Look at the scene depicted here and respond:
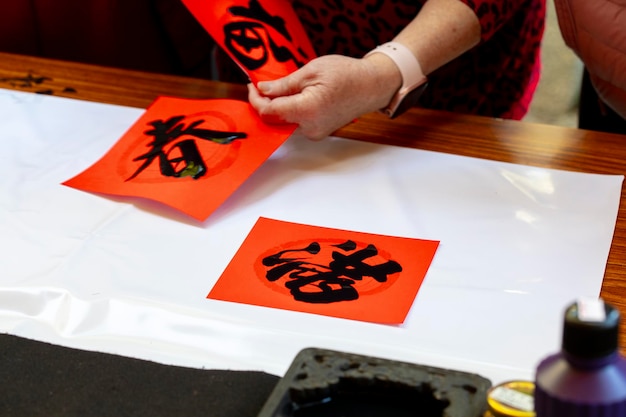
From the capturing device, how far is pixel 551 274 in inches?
31.2

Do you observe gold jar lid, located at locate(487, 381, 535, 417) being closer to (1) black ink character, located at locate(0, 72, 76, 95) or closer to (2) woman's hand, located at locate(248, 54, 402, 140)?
(2) woman's hand, located at locate(248, 54, 402, 140)

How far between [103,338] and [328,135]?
432 millimetres

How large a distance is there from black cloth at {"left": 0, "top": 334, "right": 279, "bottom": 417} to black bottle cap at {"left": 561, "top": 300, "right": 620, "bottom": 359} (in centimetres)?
28

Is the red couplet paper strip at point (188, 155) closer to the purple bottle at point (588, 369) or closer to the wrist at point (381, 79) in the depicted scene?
the wrist at point (381, 79)

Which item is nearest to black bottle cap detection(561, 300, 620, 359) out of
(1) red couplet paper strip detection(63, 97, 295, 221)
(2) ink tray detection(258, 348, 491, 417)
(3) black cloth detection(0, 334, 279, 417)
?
(2) ink tray detection(258, 348, 491, 417)

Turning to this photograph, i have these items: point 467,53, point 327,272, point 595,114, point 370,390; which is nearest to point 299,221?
point 327,272

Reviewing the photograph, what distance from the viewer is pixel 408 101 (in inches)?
41.8

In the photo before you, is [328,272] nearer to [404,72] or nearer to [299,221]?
[299,221]

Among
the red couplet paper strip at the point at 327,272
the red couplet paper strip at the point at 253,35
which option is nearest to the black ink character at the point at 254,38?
the red couplet paper strip at the point at 253,35

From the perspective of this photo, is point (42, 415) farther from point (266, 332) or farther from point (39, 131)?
point (39, 131)

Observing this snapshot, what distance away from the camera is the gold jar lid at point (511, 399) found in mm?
501

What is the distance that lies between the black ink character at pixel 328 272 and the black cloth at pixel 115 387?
139 mm

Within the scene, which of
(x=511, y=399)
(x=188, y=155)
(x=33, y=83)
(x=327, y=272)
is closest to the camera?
(x=511, y=399)

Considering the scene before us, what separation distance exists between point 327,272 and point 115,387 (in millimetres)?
239
